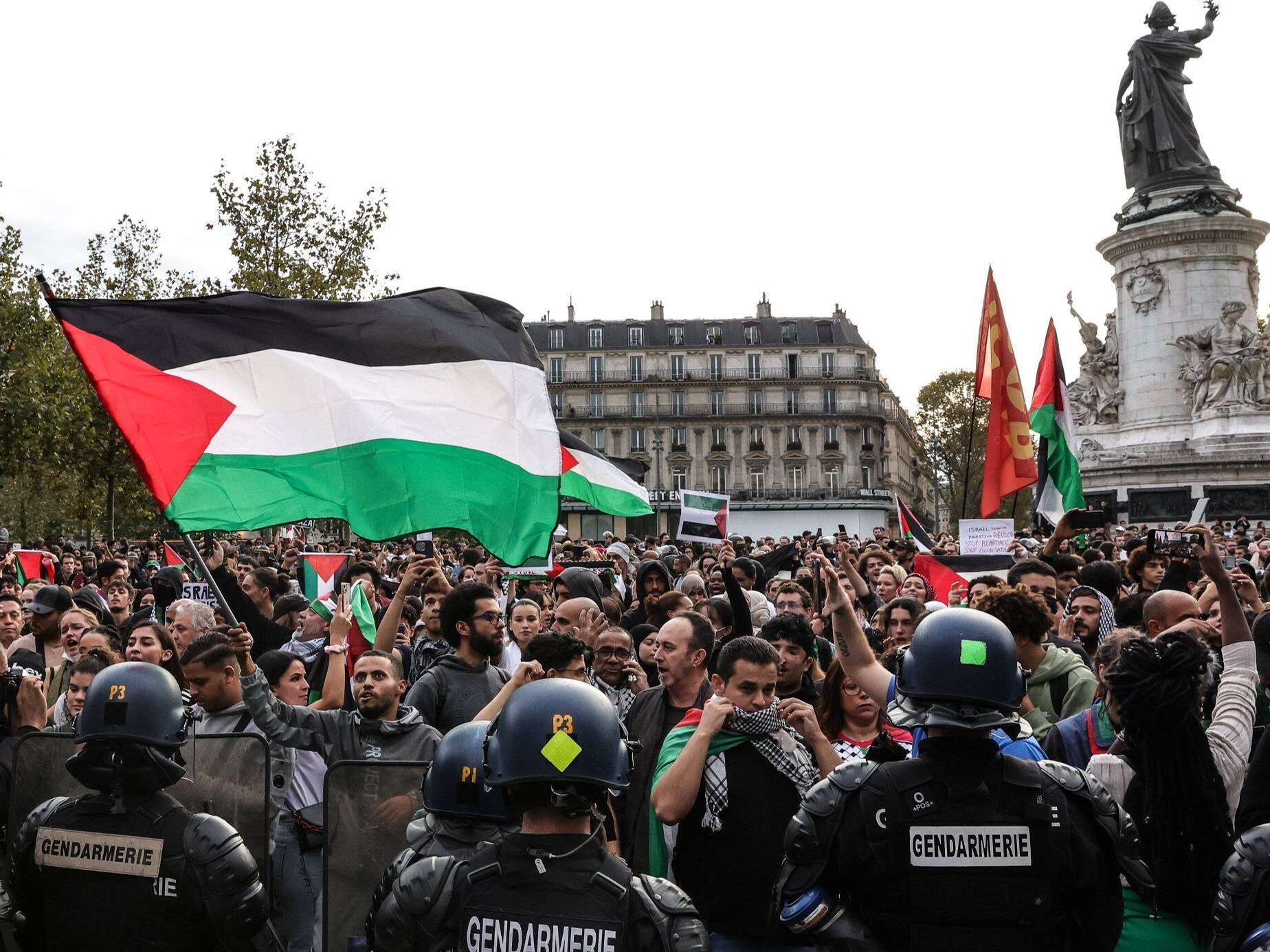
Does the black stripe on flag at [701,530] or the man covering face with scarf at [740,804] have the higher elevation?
the black stripe on flag at [701,530]

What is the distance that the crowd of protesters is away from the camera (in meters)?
3.68

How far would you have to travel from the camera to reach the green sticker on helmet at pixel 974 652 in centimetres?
324

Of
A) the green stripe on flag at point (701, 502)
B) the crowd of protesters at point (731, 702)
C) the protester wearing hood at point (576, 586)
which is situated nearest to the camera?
the crowd of protesters at point (731, 702)

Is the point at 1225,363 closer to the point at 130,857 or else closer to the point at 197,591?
the point at 197,591

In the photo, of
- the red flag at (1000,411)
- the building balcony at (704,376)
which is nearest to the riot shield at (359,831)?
the red flag at (1000,411)

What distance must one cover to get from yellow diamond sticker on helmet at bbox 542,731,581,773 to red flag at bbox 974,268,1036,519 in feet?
35.8

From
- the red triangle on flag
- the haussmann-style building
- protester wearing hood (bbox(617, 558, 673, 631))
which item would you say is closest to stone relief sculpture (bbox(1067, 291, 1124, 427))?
protester wearing hood (bbox(617, 558, 673, 631))

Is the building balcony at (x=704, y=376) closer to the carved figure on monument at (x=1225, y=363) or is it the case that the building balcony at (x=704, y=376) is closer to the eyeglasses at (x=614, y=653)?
the carved figure on monument at (x=1225, y=363)

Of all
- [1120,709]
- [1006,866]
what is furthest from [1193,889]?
[1006,866]

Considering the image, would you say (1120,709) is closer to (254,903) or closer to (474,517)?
(254,903)

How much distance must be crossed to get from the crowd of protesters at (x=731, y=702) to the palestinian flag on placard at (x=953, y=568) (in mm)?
2939

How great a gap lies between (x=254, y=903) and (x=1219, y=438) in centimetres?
3066

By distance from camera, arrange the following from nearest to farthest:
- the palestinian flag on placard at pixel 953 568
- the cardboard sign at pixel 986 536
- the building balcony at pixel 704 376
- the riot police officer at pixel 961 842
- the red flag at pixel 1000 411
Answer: the riot police officer at pixel 961 842 < the palestinian flag on placard at pixel 953 568 < the cardboard sign at pixel 986 536 < the red flag at pixel 1000 411 < the building balcony at pixel 704 376

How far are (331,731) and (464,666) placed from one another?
1.16 meters
